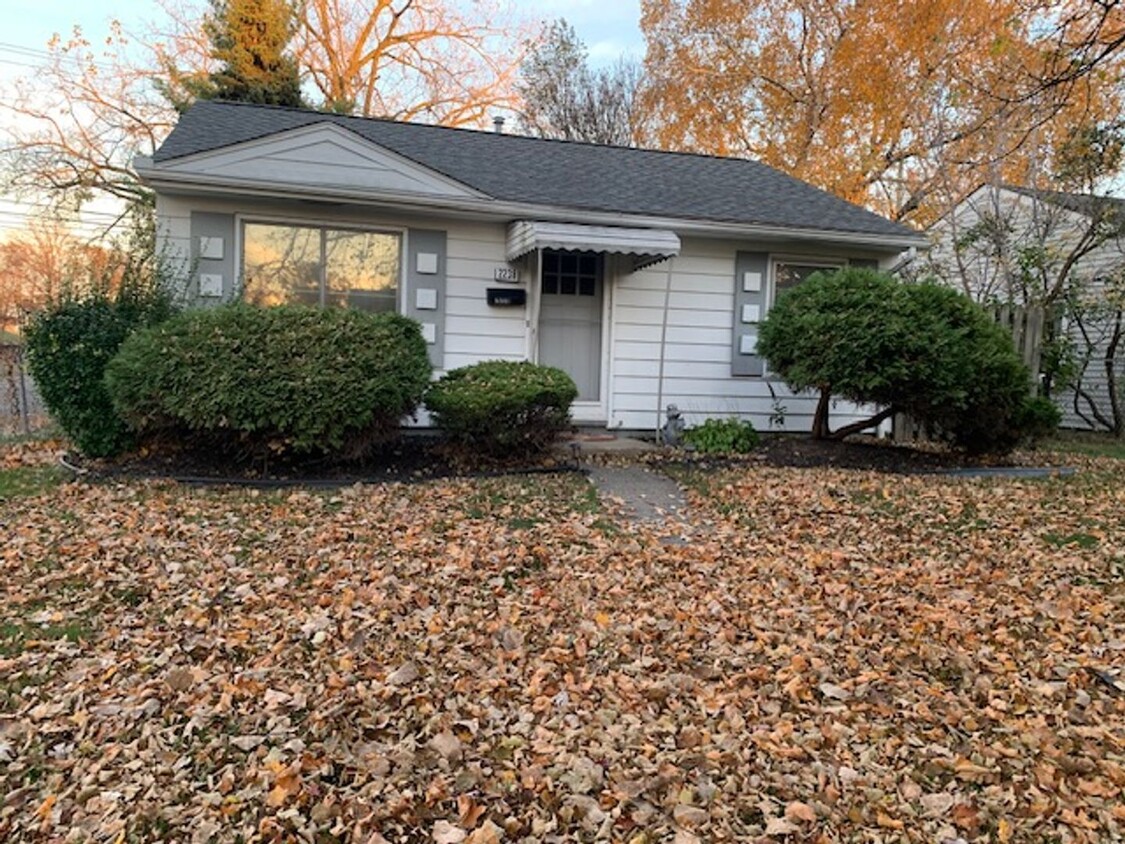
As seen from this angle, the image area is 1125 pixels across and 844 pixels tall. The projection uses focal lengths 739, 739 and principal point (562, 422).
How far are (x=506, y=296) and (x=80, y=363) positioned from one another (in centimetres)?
398

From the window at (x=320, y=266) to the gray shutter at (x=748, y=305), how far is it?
390 centimetres

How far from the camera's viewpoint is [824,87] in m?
17.0

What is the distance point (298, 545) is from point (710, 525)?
2.66m

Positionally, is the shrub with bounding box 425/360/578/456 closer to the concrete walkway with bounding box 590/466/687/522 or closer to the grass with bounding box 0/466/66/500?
the concrete walkway with bounding box 590/466/687/522

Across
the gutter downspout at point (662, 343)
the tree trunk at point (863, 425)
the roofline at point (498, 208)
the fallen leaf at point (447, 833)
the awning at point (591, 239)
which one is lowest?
the fallen leaf at point (447, 833)

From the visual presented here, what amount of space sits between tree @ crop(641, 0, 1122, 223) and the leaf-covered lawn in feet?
38.1

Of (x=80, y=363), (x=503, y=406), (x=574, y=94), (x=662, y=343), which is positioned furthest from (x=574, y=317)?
(x=574, y=94)

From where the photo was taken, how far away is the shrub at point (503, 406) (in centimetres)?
623

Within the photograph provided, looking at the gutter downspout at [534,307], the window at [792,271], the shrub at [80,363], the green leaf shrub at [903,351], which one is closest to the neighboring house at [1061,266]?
the window at [792,271]

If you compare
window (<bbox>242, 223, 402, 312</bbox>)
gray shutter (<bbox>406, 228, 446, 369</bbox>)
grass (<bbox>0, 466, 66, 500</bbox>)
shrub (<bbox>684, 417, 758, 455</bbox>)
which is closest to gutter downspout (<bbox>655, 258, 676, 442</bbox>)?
shrub (<bbox>684, 417, 758, 455</bbox>)

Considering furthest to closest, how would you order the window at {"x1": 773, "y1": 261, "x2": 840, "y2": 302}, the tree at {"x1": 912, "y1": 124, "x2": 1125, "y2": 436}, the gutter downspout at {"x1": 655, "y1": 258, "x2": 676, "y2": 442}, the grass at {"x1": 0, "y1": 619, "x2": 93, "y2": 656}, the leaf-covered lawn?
the tree at {"x1": 912, "y1": 124, "x2": 1125, "y2": 436} < the window at {"x1": 773, "y1": 261, "x2": 840, "y2": 302} < the gutter downspout at {"x1": 655, "y1": 258, "x2": 676, "y2": 442} < the grass at {"x1": 0, "y1": 619, "x2": 93, "y2": 656} < the leaf-covered lawn

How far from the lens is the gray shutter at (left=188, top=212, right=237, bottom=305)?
717cm

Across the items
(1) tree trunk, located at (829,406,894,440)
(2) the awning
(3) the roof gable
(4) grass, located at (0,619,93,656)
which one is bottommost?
(4) grass, located at (0,619,93,656)

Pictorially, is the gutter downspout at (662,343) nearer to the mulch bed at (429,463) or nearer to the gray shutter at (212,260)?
the mulch bed at (429,463)
